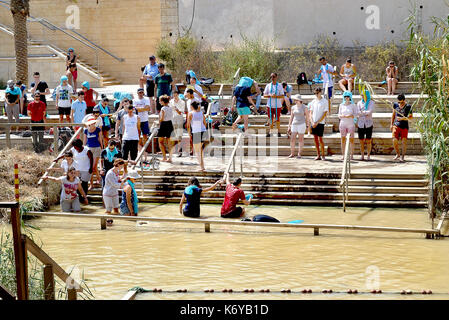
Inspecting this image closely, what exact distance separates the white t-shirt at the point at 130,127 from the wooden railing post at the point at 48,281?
952cm

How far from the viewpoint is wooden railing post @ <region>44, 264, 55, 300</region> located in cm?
711

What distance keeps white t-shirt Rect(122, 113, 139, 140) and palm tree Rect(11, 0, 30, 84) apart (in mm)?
10556

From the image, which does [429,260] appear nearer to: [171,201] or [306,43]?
[171,201]

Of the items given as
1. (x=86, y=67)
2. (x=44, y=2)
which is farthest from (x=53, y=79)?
(x=44, y=2)

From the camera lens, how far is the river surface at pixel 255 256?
9.93m

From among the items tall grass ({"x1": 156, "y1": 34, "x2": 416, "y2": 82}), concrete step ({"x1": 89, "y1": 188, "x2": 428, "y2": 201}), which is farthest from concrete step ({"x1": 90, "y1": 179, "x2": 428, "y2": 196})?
tall grass ({"x1": 156, "y1": 34, "x2": 416, "y2": 82})

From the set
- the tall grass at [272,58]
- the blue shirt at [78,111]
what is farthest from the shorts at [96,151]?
the tall grass at [272,58]

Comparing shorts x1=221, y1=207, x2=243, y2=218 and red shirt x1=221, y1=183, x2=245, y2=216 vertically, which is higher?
red shirt x1=221, y1=183, x2=245, y2=216

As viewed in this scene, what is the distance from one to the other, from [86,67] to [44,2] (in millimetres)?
3874

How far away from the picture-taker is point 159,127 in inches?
703

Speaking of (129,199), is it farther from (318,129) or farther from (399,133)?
(399,133)

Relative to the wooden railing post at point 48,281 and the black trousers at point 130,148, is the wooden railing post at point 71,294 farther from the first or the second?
the black trousers at point 130,148

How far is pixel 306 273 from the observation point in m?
10.6

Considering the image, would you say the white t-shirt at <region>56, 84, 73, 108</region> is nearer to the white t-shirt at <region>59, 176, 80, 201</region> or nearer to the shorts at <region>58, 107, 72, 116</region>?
the shorts at <region>58, 107, 72, 116</region>
